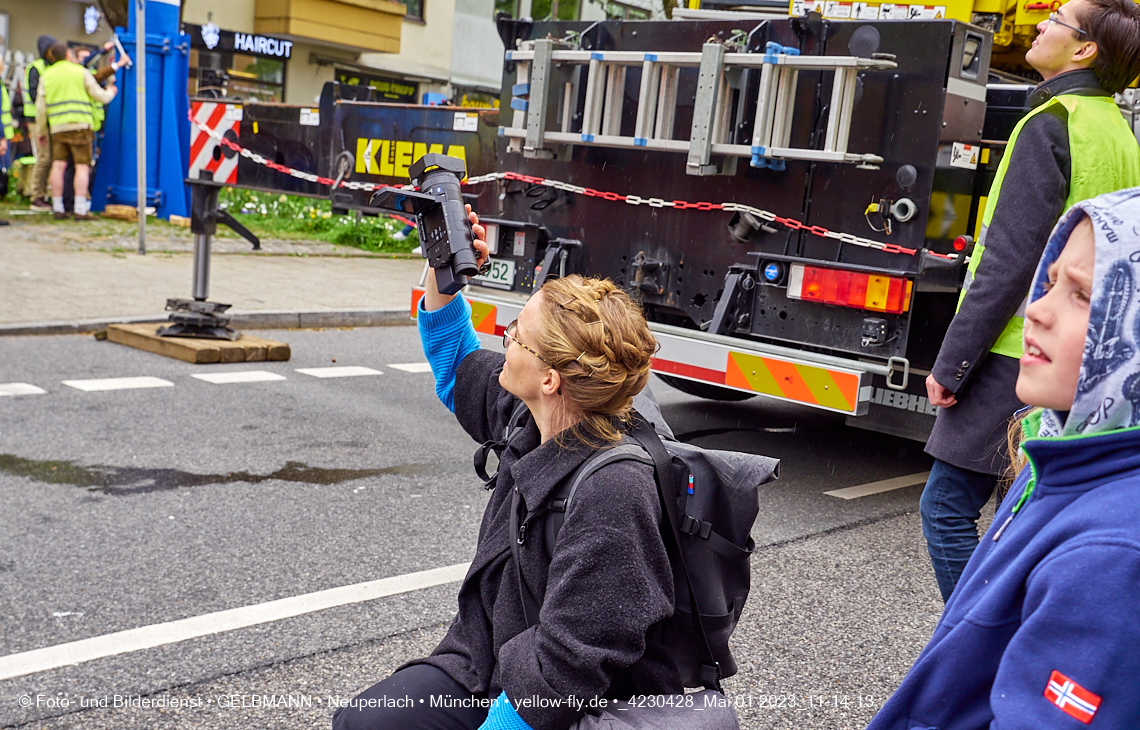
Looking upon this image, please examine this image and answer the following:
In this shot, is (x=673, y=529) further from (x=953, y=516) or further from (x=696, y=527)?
(x=953, y=516)

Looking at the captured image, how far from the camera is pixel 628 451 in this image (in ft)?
6.85

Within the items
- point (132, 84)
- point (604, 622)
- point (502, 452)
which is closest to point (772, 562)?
point (502, 452)

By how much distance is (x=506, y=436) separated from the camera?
2414 millimetres

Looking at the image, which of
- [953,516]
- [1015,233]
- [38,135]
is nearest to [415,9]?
[38,135]

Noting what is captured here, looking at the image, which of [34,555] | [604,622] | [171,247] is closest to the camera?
[604,622]

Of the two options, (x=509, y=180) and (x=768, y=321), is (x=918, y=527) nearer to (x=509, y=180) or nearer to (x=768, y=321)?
(x=768, y=321)

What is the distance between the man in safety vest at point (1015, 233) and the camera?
121 inches

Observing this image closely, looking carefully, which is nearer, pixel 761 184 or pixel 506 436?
pixel 506 436

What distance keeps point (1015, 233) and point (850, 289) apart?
203 centimetres

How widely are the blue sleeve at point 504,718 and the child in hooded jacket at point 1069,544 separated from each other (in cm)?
71

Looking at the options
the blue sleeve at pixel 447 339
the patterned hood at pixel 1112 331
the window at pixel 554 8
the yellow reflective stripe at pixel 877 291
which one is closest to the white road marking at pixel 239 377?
the yellow reflective stripe at pixel 877 291

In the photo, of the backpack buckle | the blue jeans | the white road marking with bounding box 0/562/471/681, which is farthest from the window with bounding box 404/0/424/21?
the backpack buckle

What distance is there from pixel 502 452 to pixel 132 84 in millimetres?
13919

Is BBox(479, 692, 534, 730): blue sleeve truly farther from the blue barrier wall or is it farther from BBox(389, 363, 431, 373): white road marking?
the blue barrier wall
